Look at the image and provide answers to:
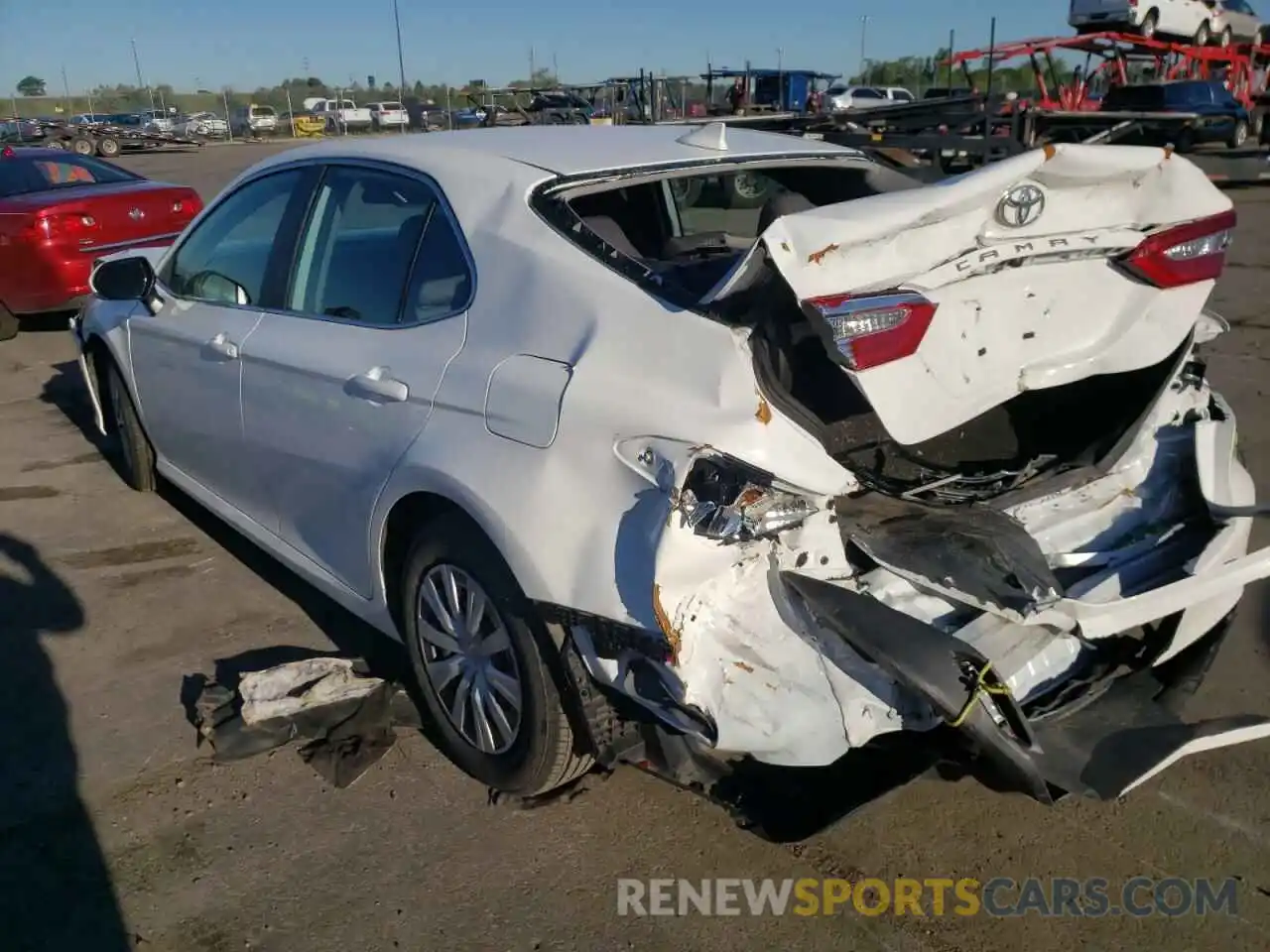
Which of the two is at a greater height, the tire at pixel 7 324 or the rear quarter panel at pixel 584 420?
the rear quarter panel at pixel 584 420

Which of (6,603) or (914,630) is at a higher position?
(914,630)

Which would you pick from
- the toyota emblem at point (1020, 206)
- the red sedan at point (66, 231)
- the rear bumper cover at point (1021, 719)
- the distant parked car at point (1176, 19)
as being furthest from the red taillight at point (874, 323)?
the distant parked car at point (1176, 19)

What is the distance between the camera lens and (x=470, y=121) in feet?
116

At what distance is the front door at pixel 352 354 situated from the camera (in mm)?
2961

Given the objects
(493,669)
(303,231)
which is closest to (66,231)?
(303,231)

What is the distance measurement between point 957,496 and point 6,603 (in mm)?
3793

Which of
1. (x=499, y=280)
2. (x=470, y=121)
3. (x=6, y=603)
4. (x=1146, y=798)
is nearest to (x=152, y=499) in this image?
(x=6, y=603)

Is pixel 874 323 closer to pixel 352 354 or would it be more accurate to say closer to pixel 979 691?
pixel 979 691

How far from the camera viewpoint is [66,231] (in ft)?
28.1

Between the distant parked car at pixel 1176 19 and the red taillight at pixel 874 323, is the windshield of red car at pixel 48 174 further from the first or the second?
the distant parked car at pixel 1176 19

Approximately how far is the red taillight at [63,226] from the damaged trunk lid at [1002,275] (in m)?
7.91

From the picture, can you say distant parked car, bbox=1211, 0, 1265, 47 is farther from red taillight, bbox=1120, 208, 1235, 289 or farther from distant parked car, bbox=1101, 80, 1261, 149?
red taillight, bbox=1120, 208, 1235, 289

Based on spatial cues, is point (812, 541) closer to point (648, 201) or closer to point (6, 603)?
point (648, 201)

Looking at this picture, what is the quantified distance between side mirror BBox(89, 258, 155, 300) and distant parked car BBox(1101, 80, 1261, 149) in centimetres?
2055
